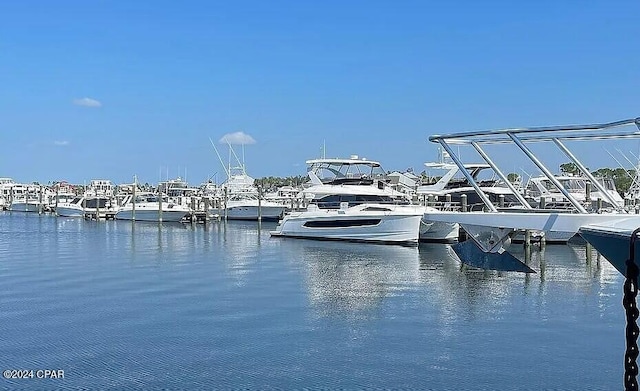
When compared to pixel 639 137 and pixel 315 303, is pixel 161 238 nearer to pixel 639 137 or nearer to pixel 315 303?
pixel 315 303

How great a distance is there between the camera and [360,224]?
158ft

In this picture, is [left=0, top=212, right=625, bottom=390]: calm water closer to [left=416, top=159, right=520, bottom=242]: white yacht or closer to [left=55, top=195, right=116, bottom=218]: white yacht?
[left=416, top=159, right=520, bottom=242]: white yacht

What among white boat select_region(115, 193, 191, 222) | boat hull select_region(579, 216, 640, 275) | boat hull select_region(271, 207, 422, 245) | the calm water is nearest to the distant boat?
white boat select_region(115, 193, 191, 222)

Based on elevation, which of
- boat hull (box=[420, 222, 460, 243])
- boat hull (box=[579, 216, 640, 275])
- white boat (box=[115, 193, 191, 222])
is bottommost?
boat hull (box=[420, 222, 460, 243])

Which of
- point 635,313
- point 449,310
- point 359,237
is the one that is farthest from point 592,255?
point 635,313

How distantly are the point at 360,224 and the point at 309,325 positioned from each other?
29925 millimetres

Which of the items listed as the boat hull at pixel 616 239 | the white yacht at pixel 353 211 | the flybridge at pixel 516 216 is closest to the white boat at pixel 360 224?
the white yacht at pixel 353 211

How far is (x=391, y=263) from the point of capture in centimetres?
3497

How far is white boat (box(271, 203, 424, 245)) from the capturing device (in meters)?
46.2

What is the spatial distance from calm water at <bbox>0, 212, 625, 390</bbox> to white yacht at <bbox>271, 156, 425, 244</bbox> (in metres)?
12.4

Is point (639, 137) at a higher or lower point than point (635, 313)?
higher

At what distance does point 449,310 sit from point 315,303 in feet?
13.7

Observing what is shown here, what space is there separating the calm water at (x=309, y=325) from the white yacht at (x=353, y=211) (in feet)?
40.6

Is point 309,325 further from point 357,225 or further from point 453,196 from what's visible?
point 453,196
